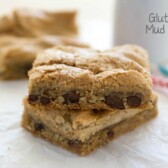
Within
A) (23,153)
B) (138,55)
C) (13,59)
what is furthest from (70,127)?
(13,59)

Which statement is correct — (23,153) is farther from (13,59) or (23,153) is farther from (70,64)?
(13,59)

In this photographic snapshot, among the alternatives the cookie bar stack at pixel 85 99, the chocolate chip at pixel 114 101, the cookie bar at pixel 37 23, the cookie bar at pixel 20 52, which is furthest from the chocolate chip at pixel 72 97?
the cookie bar at pixel 37 23

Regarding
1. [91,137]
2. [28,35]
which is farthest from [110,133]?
[28,35]

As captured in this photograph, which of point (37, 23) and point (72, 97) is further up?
point (37, 23)

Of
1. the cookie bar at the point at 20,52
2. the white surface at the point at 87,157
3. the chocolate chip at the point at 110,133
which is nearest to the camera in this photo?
the white surface at the point at 87,157

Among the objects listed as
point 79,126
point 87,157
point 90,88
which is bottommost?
point 87,157

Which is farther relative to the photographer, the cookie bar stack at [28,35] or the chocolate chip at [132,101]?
the cookie bar stack at [28,35]

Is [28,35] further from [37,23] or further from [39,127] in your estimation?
[39,127]

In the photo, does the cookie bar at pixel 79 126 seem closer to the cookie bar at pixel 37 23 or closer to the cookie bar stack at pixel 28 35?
the cookie bar stack at pixel 28 35
